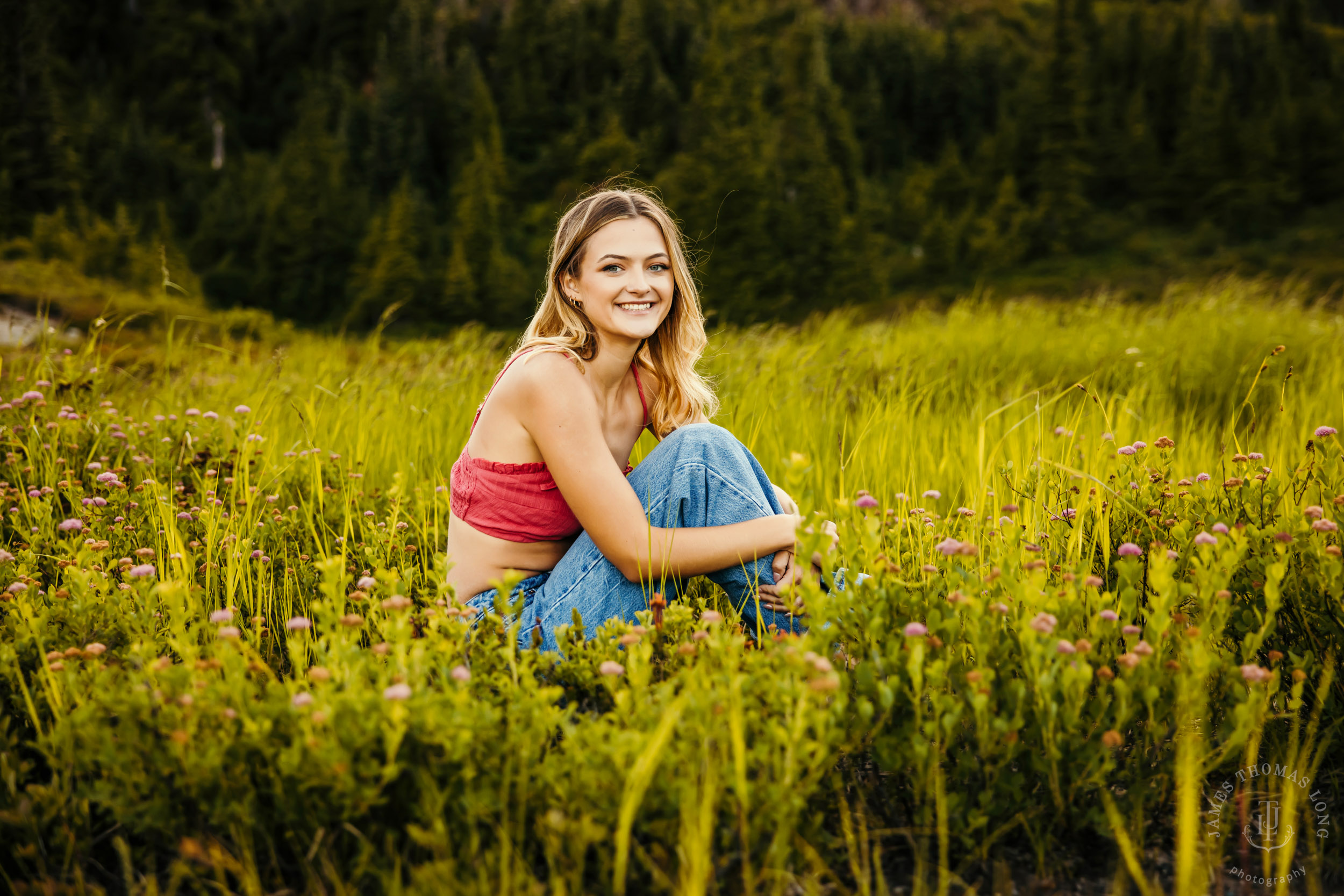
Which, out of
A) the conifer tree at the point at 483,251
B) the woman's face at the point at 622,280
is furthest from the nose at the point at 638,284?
the conifer tree at the point at 483,251

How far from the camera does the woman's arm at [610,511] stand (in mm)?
2318

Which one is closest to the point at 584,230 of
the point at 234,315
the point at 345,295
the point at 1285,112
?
the point at 234,315


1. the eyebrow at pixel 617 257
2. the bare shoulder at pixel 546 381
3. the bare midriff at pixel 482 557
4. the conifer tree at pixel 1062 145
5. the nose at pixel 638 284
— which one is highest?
the conifer tree at pixel 1062 145

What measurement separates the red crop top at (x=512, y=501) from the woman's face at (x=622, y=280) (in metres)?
0.35

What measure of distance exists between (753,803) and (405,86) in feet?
225

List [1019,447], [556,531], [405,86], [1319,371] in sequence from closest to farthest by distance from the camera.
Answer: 1. [556,531]
2. [1019,447]
3. [1319,371]
4. [405,86]

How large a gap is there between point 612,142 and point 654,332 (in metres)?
55.5

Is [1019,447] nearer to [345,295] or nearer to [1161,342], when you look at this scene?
[1161,342]

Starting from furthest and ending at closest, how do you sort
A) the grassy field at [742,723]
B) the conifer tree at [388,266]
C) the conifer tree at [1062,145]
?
the conifer tree at [1062,145] < the conifer tree at [388,266] < the grassy field at [742,723]

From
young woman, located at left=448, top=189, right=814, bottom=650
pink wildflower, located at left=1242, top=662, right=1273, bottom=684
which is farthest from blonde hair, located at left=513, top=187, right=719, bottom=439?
pink wildflower, located at left=1242, top=662, right=1273, bottom=684

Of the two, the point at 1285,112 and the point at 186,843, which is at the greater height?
the point at 1285,112

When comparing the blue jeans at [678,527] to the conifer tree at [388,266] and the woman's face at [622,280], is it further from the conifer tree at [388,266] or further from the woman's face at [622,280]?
the conifer tree at [388,266]

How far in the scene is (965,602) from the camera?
1611 mm

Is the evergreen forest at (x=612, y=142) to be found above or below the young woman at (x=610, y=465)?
above
